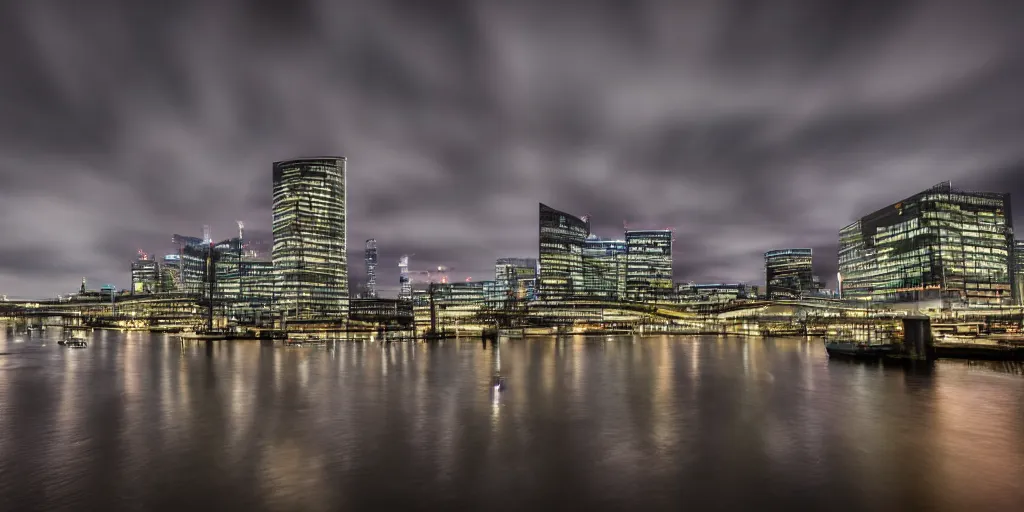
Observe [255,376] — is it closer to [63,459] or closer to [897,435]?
[63,459]

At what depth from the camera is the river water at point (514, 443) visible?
21.9 m

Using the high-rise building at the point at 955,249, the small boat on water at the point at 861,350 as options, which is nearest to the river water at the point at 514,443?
the small boat on water at the point at 861,350

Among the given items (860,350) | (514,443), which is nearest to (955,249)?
(860,350)

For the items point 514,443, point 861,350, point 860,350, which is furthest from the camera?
point 860,350

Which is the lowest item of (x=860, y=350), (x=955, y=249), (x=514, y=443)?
(x=860, y=350)

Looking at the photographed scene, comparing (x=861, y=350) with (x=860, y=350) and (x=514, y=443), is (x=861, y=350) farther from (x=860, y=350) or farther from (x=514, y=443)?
(x=514, y=443)

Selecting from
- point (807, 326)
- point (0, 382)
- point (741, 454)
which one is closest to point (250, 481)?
point (741, 454)

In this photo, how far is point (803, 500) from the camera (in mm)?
21328

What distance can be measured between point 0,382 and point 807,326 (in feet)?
684

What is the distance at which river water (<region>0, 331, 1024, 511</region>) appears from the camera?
21875 mm

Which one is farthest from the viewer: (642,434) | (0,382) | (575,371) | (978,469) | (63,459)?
(575,371)

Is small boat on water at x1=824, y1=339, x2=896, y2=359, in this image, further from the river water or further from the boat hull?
the river water

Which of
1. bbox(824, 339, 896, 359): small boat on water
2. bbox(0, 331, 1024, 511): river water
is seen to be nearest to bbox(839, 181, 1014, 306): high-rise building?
bbox(824, 339, 896, 359): small boat on water

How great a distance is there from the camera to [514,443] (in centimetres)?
3005
